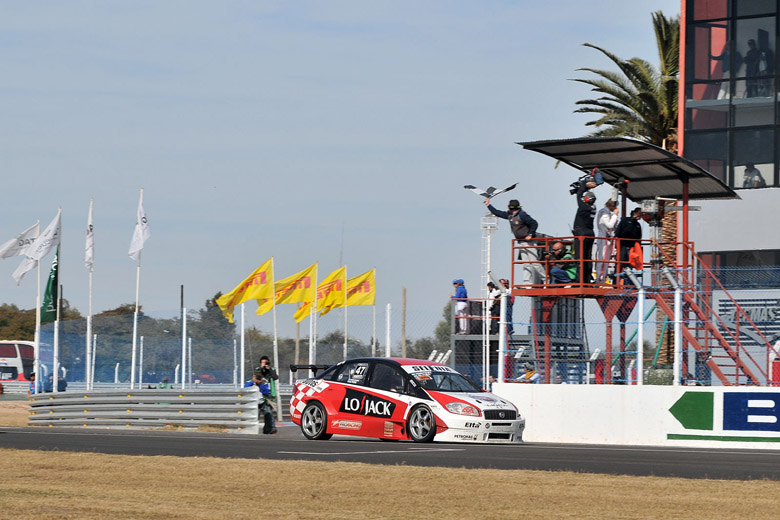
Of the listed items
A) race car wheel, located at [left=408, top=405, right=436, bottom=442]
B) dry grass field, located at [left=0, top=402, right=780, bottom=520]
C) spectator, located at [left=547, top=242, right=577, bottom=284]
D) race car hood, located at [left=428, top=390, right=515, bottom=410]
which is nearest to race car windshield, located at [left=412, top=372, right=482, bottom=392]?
race car hood, located at [left=428, top=390, right=515, bottom=410]

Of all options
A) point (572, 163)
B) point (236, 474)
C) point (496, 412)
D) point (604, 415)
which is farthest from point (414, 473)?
point (572, 163)

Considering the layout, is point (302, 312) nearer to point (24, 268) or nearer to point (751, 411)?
point (24, 268)

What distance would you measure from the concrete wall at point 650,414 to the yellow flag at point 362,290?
14977 millimetres

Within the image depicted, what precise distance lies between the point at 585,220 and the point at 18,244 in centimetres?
1928

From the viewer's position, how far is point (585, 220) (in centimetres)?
2272

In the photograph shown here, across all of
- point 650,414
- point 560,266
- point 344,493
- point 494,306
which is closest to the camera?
point 344,493

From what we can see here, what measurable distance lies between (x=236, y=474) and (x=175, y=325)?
1756 centimetres

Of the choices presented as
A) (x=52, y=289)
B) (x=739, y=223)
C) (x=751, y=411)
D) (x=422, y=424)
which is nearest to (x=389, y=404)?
(x=422, y=424)

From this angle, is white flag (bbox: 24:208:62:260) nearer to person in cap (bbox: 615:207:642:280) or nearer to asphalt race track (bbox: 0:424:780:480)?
asphalt race track (bbox: 0:424:780:480)

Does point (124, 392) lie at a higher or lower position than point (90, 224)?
lower

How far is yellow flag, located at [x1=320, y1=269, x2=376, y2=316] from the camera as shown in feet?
122

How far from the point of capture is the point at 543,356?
2153 centimetres

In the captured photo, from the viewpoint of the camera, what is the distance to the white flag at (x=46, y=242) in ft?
118

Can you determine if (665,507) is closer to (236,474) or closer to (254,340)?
(236,474)
